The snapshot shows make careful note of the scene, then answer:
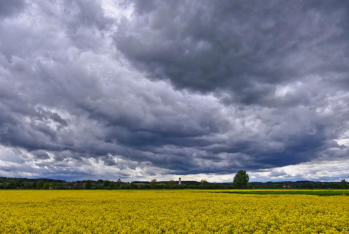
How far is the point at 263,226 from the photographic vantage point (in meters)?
17.9

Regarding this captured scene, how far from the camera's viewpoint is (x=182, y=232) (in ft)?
50.9

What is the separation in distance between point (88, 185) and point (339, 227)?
413ft

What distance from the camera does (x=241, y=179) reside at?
13738 centimetres

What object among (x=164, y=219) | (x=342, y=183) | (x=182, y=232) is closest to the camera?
(x=182, y=232)

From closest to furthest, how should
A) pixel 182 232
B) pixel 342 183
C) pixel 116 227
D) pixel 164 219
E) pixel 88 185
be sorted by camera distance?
pixel 182 232, pixel 116 227, pixel 164 219, pixel 88 185, pixel 342 183

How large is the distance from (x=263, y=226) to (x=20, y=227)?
1725cm

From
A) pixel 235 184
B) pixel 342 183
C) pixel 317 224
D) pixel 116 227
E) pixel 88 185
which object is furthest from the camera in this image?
pixel 342 183

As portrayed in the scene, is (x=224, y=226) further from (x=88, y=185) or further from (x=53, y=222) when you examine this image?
(x=88, y=185)

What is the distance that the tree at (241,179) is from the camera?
447ft

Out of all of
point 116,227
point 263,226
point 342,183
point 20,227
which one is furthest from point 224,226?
point 342,183

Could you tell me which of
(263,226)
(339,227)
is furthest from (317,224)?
(263,226)

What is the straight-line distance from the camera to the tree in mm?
136363

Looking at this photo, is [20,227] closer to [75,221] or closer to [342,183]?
[75,221]

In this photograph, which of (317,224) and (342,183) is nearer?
(317,224)
